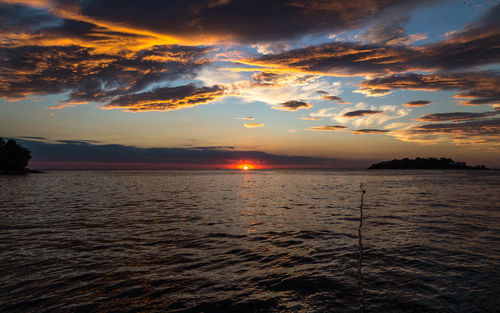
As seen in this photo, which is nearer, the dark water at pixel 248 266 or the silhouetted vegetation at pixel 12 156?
the dark water at pixel 248 266

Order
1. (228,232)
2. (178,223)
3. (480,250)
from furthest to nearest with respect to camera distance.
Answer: (178,223) → (228,232) → (480,250)

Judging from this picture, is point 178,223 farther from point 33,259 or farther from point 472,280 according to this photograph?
point 472,280

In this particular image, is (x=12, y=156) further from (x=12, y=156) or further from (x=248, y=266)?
(x=248, y=266)

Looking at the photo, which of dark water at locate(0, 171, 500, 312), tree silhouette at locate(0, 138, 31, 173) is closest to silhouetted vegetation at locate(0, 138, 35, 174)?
tree silhouette at locate(0, 138, 31, 173)

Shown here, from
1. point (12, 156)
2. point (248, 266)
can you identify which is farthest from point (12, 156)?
point (248, 266)

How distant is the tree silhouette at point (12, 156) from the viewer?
124375 mm

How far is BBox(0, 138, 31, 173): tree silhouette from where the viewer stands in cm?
12438

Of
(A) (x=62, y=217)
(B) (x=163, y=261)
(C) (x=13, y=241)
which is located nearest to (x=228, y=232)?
(B) (x=163, y=261)

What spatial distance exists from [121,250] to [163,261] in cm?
314

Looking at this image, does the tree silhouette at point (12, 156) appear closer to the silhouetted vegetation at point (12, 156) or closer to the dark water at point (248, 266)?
the silhouetted vegetation at point (12, 156)

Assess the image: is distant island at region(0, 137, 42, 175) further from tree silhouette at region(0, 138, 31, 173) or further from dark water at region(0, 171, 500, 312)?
dark water at region(0, 171, 500, 312)

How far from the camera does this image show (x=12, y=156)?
128 m

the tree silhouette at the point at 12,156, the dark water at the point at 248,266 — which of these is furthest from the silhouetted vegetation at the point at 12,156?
the dark water at the point at 248,266

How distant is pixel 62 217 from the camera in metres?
22.4
